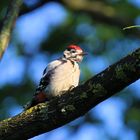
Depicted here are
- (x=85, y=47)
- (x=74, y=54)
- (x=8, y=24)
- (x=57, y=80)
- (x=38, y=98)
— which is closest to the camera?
(x=38, y=98)

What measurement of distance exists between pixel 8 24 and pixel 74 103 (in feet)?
5.89

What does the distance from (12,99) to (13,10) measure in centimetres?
732

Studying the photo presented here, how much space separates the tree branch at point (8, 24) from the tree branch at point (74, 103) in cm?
110

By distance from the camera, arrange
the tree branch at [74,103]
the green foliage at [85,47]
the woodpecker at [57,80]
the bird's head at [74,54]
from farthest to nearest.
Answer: the green foliage at [85,47] → the bird's head at [74,54] → the woodpecker at [57,80] → the tree branch at [74,103]

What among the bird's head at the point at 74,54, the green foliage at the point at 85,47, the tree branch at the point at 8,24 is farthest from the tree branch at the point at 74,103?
the green foliage at the point at 85,47

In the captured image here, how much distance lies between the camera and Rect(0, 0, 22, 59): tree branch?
637 cm

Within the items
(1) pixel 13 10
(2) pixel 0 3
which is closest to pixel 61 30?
(2) pixel 0 3

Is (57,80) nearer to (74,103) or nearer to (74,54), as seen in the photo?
(74,54)

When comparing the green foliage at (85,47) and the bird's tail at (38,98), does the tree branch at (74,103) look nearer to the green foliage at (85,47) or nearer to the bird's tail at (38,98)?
the bird's tail at (38,98)

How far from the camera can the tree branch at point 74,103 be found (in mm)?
4793

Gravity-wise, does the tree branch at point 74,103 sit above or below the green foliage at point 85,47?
below

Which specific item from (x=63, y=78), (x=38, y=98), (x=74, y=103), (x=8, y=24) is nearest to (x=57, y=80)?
(x=63, y=78)

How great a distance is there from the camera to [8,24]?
21.7 feet

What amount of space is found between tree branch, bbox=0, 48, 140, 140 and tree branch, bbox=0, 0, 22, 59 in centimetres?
110
